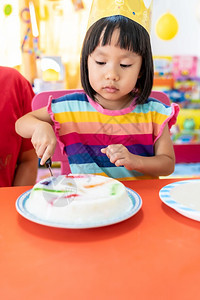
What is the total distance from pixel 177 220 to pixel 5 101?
746 millimetres

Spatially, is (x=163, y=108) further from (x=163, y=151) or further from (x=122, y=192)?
(x=122, y=192)

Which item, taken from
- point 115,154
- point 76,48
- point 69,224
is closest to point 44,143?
point 115,154

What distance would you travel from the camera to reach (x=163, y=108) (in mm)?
1134

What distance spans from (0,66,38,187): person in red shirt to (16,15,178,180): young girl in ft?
0.40

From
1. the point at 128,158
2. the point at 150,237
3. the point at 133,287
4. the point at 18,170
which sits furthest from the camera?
the point at 18,170

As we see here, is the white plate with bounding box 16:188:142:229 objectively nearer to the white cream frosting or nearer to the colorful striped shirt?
the white cream frosting

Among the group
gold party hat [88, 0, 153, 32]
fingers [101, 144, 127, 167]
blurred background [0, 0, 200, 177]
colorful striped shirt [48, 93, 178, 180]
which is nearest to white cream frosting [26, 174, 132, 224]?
fingers [101, 144, 127, 167]

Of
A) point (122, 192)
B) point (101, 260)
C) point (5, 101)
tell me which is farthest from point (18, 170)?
point (101, 260)

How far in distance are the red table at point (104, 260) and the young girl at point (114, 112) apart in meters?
0.42

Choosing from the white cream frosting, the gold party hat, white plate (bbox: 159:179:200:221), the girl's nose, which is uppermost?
the gold party hat


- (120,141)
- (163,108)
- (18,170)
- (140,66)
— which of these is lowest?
(18,170)

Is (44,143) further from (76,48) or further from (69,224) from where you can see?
(76,48)

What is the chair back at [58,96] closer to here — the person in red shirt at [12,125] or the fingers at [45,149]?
the person in red shirt at [12,125]

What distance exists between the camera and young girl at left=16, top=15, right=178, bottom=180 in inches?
37.1
